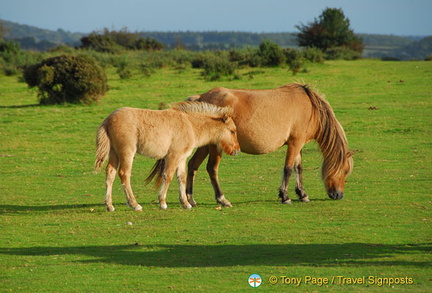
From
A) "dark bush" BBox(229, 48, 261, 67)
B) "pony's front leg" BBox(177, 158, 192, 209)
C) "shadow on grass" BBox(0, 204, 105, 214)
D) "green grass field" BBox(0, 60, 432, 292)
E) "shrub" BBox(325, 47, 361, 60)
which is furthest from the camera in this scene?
"shrub" BBox(325, 47, 361, 60)

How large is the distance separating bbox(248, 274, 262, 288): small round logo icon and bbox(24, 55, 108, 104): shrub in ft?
62.0

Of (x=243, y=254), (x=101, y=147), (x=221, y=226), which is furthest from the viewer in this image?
(x=101, y=147)

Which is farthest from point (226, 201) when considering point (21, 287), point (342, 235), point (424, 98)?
point (424, 98)

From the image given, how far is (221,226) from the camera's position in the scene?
1040 cm

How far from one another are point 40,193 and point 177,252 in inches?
214

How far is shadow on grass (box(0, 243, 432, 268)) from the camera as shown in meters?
8.34

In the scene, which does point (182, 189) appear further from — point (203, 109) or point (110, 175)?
point (203, 109)

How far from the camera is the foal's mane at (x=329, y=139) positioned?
40.7 ft

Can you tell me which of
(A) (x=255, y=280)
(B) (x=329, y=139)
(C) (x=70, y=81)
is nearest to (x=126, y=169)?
(B) (x=329, y=139)

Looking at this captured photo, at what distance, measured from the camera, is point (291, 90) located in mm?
12758

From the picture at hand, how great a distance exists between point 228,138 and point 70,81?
14966mm

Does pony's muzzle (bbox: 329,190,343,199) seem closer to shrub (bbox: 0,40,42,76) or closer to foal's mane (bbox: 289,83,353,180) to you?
foal's mane (bbox: 289,83,353,180)

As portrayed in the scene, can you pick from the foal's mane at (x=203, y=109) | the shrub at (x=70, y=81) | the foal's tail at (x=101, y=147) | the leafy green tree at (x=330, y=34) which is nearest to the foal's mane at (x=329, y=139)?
the foal's mane at (x=203, y=109)

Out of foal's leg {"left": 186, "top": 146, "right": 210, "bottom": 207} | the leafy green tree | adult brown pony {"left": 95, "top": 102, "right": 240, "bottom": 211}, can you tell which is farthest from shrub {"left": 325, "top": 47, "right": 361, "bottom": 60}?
adult brown pony {"left": 95, "top": 102, "right": 240, "bottom": 211}
